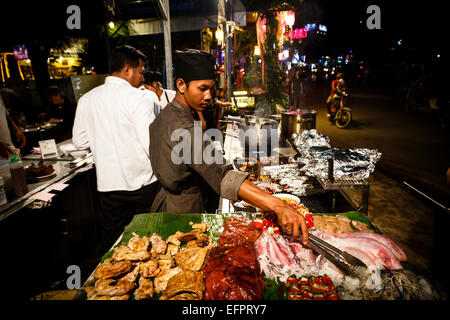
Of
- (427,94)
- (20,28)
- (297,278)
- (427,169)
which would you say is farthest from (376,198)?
(20,28)

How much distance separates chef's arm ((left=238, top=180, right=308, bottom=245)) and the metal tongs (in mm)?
105

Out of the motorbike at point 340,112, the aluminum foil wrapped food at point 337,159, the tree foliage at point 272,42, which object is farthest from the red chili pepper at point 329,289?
the motorbike at point 340,112

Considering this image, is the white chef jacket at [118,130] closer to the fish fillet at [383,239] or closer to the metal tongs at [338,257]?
the metal tongs at [338,257]

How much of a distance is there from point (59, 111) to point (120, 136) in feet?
20.9

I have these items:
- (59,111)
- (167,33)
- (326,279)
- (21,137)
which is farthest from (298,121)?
(59,111)

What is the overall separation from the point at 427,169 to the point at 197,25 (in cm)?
883

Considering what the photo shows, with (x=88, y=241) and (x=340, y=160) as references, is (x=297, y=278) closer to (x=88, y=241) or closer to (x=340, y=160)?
(x=340, y=160)

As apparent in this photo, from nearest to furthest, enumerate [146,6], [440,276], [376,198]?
[440,276] < [376,198] < [146,6]

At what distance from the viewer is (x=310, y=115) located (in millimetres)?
4898

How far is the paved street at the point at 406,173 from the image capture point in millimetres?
4341

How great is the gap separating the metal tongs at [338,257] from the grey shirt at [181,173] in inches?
28.8

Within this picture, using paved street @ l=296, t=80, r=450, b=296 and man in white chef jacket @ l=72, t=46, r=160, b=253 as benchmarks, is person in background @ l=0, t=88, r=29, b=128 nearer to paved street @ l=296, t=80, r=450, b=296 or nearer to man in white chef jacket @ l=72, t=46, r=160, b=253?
man in white chef jacket @ l=72, t=46, r=160, b=253

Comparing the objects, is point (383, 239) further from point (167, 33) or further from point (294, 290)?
point (167, 33)

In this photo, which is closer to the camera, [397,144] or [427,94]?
[397,144]
